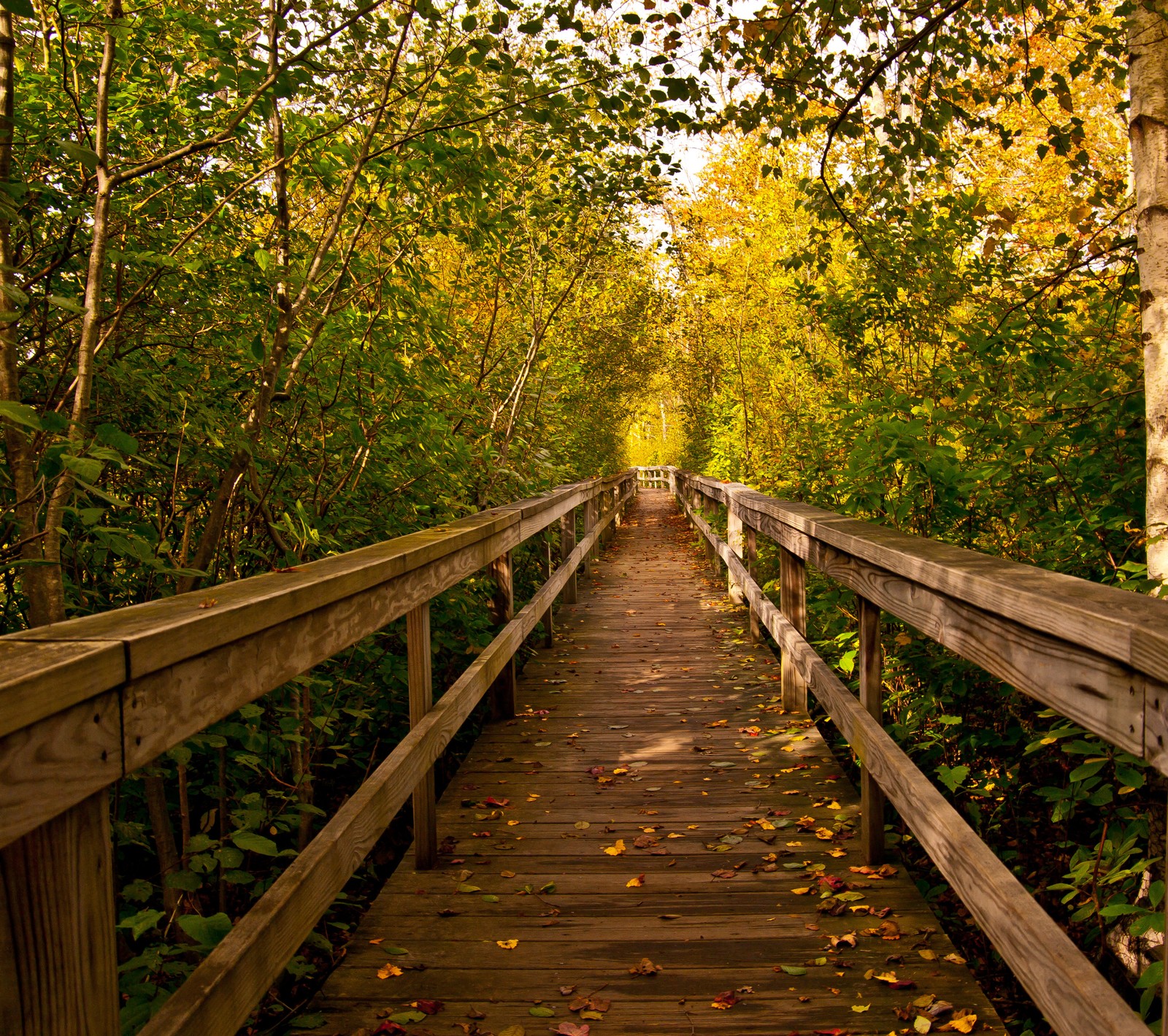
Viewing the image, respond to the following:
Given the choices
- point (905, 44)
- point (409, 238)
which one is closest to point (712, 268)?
point (905, 44)

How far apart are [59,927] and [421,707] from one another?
2.09m

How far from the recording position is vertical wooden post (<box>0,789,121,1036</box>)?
1146 mm

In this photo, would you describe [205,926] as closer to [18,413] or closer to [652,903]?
[18,413]

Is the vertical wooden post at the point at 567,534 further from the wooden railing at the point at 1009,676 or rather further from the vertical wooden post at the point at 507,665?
the wooden railing at the point at 1009,676

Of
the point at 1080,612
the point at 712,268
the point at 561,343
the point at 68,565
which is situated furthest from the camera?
the point at 712,268

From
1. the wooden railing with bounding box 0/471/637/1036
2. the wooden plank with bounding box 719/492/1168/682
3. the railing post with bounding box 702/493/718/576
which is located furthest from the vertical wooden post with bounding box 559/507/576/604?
the wooden railing with bounding box 0/471/637/1036

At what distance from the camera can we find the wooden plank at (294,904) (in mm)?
1557

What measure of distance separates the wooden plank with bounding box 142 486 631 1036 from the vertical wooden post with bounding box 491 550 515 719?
6.30 feet

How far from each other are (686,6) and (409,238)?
188 centimetres

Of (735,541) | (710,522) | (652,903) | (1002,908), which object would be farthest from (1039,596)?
(710,522)

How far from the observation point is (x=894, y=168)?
5328 millimetres

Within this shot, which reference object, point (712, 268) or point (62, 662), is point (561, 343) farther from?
point (62, 662)

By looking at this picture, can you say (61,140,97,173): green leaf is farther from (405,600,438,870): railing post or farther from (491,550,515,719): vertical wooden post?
(491,550,515,719): vertical wooden post

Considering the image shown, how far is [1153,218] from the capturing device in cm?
311
